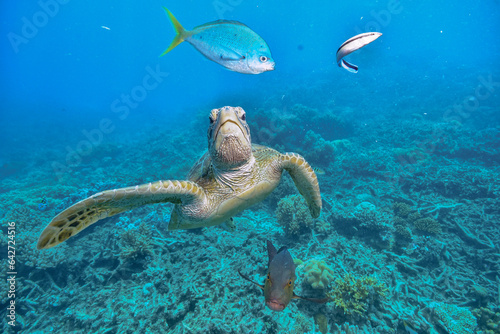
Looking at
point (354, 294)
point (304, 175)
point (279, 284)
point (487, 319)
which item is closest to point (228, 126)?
point (304, 175)

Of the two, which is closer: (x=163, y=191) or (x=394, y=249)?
(x=163, y=191)

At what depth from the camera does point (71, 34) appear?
Result: 94.0 meters

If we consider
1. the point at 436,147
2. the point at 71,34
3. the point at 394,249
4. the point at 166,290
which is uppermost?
the point at 71,34

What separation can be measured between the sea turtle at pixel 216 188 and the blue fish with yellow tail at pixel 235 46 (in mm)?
1239

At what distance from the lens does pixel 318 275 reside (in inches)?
137

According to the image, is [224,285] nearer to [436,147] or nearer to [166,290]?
[166,290]

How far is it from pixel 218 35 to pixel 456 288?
21.4ft

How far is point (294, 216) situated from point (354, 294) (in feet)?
6.59

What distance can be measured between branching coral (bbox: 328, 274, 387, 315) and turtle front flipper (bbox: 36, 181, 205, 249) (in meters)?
2.90

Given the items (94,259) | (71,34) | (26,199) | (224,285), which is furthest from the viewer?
(71,34)

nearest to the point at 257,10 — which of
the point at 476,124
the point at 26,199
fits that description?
the point at 476,124

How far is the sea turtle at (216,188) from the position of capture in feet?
6.59

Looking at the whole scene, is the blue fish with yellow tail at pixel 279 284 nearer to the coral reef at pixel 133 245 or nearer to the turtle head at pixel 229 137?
the turtle head at pixel 229 137

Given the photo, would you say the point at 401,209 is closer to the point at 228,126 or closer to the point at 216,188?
the point at 216,188
